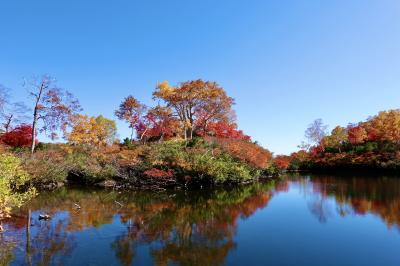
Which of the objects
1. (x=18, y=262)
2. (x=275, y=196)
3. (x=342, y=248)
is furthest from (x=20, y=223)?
(x=275, y=196)

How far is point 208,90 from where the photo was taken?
33.8 m

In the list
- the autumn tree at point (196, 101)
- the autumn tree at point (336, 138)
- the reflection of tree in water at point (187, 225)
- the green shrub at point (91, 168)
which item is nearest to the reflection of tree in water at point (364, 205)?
the reflection of tree in water at point (187, 225)

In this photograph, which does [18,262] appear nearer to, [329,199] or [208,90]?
[329,199]

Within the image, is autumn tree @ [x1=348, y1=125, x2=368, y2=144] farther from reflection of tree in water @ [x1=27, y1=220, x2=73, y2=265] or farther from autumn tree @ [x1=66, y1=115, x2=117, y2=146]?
reflection of tree in water @ [x1=27, y1=220, x2=73, y2=265]

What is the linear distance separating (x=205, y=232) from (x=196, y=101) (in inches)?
1003

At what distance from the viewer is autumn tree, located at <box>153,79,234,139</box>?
3372cm

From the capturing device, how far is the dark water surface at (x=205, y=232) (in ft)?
25.0

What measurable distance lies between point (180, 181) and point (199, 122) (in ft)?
50.3

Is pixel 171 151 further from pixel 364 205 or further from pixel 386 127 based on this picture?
pixel 386 127

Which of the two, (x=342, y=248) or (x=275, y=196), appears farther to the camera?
(x=275, y=196)

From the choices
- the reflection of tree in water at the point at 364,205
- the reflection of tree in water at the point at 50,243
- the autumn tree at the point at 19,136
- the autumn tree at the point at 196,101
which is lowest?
the reflection of tree in water at the point at 50,243

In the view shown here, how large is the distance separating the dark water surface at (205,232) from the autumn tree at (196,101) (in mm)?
18677

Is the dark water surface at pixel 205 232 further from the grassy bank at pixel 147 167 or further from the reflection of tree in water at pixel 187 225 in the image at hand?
the grassy bank at pixel 147 167

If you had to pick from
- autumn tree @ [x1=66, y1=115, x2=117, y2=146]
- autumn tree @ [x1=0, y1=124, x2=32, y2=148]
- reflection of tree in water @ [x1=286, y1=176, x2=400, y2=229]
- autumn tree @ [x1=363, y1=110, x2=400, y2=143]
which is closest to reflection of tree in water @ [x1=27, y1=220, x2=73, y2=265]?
reflection of tree in water @ [x1=286, y1=176, x2=400, y2=229]
